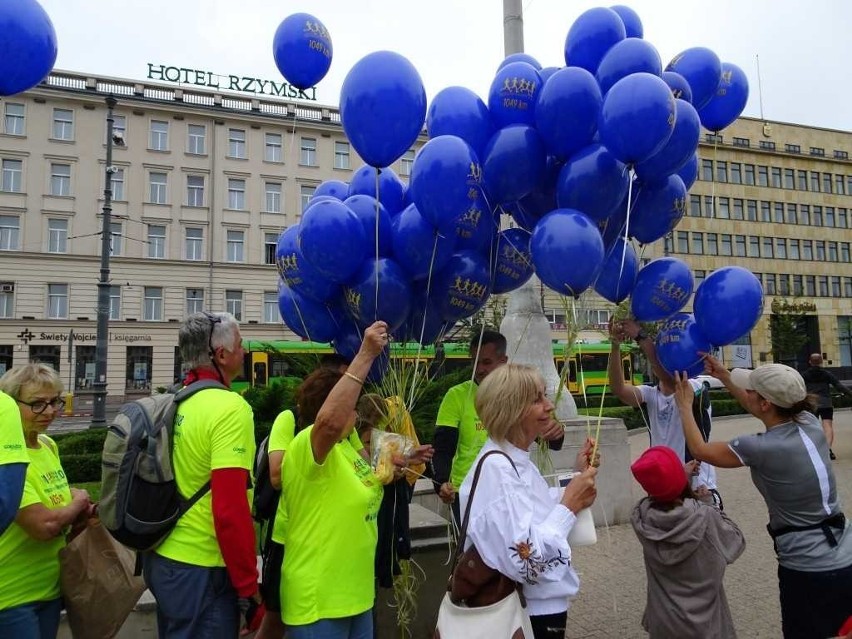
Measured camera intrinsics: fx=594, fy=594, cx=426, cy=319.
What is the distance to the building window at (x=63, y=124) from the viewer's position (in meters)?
34.4

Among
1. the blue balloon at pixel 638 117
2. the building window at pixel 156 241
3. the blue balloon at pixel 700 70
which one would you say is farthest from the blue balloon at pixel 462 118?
the building window at pixel 156 241

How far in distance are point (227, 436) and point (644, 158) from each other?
8.77 feet

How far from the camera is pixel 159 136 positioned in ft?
119

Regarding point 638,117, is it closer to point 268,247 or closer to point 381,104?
point 381,104

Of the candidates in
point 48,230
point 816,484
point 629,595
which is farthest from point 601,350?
point 48,230

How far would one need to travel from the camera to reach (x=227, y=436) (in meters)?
2.31

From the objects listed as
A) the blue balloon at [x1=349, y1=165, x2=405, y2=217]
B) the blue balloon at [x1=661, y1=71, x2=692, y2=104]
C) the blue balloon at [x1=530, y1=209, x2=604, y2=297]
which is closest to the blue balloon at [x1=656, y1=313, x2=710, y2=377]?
the blue balloon at [x1=530, y1=209, x2=604, y2=297]

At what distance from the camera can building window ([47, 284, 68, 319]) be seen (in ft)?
112

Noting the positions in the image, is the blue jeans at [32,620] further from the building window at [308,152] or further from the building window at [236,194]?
the building window at [308,152]

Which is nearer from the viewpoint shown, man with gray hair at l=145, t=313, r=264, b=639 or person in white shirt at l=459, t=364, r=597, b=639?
person in white shirt at l=459, t=364, r=597, b=639

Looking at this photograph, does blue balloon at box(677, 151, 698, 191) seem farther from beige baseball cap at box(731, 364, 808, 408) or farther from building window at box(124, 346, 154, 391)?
building window at box(124, 346, 154, 391)

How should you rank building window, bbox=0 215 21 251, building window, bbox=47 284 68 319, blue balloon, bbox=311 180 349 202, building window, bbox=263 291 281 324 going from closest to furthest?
blue balloon, bbox=311 180 349 202
building window, bbox=0 215 21 251
building window, bbox=47 284 68 319
building window, bbox=263 291 281 324

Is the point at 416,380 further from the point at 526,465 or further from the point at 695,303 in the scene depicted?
the point at 695,303

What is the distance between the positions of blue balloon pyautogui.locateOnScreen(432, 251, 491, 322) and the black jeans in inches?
91.3
